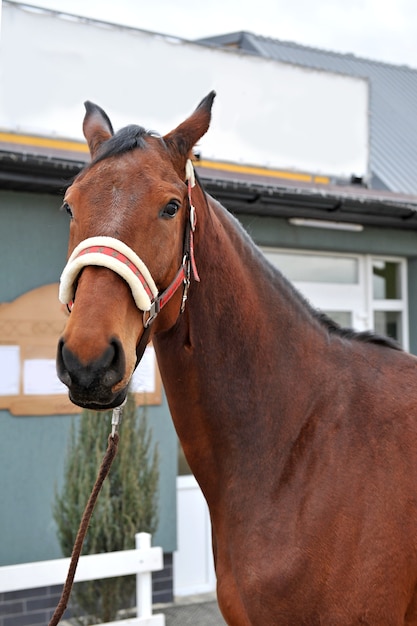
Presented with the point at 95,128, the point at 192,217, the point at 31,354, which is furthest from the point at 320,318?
the point at 31,354

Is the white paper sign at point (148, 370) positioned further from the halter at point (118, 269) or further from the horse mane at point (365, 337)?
the halter at point (118, 269)

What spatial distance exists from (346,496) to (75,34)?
18.0 feet

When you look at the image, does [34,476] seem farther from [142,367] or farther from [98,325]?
[98,325]

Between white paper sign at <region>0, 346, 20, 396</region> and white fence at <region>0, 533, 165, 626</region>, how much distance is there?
52.5 inches

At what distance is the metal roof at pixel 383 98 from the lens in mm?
10438

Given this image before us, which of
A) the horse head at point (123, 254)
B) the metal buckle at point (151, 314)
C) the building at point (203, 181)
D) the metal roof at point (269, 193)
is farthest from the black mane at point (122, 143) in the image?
the metal roof at point (269, 193)

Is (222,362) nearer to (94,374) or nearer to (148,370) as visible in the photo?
(94,374)

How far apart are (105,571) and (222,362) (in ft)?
9.93

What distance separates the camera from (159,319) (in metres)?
2.29

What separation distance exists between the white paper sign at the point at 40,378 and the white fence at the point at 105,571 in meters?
1.37

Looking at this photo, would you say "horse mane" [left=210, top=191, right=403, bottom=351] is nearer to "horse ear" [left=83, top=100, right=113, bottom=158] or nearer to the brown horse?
the brown horse

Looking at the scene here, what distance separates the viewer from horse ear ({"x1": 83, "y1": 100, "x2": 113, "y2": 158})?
7.88ft

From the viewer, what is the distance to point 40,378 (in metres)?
5.75

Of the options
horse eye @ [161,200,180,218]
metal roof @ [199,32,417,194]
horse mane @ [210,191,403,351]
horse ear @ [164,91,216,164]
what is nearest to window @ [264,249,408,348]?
metal roof @ [199,32,417,194]
